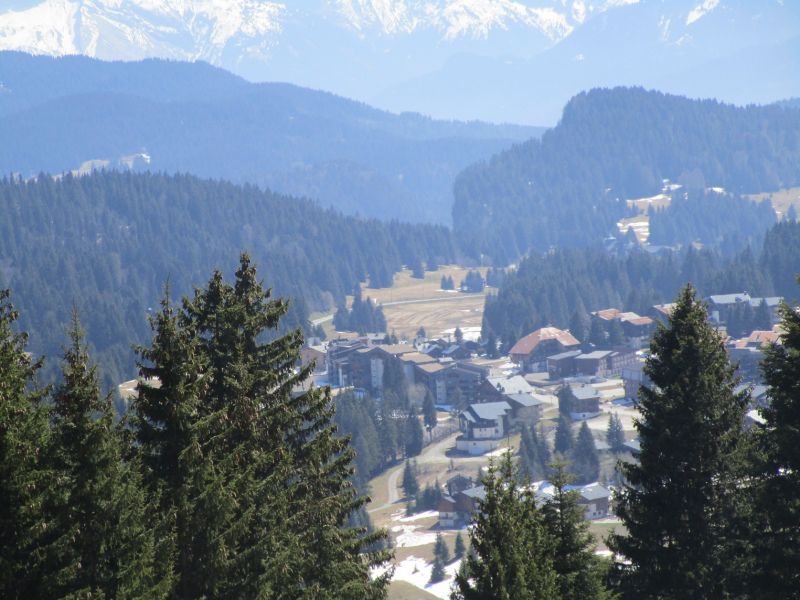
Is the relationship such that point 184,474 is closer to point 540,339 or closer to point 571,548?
point 571,548

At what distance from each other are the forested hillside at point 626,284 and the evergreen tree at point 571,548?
416 feet

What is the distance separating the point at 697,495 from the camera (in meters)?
23.5

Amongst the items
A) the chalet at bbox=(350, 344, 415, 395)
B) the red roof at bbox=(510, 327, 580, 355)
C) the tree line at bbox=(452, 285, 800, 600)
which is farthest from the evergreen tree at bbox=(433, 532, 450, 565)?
the red roof at bbox=(510, 327, 580, 355)

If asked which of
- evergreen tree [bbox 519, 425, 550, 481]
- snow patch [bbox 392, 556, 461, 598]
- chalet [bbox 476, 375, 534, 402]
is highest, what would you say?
chalet [bbox 476, 375, 534, 402]

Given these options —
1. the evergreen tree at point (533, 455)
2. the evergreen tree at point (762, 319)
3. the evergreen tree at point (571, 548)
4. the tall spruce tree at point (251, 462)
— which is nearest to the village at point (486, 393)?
the evergreen tree at point (762, 319)

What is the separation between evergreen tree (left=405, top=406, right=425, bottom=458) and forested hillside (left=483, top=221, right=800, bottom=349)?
47.4 m

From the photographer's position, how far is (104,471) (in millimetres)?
14883

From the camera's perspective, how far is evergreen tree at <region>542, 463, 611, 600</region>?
2123cm

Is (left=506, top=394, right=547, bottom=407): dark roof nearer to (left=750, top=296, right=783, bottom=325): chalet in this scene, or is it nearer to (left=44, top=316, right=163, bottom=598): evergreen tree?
(left=750, top=296, right=783, bottom=325): chalet

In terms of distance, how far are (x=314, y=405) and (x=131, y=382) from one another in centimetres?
11951

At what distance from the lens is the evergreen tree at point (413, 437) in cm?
10281

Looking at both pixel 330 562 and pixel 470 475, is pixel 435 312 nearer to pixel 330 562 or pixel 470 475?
pixel 470 475

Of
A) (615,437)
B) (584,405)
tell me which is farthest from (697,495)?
(584,405)

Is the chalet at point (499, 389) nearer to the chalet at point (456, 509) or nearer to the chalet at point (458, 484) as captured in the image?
the chalet at point (458, 484)
